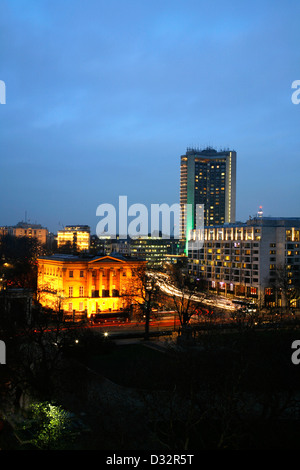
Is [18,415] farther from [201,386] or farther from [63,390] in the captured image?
[201,386]

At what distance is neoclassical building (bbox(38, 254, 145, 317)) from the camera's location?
175 ft

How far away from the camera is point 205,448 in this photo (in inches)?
599

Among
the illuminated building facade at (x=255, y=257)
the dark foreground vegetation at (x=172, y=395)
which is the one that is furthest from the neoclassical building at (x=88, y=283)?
the dark foreground vegetation at (x=172, y=395)

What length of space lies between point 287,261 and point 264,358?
5018 centimetres

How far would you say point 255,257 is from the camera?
7125 centimetres

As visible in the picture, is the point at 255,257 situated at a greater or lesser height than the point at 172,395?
greater

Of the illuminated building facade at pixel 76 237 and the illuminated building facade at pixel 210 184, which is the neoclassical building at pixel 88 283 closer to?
the illuminated building facade at pixel 210 184

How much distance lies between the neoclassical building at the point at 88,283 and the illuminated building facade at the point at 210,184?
111211 mm

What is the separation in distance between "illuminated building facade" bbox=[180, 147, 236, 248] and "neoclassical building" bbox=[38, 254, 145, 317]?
4378 inches

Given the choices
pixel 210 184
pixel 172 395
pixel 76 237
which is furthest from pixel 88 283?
pixel 76 237

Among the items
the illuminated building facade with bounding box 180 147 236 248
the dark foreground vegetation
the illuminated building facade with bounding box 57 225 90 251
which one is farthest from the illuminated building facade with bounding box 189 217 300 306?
the illuminated building facade with bounding box 57 225 90 251

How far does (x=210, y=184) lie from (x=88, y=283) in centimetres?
12128

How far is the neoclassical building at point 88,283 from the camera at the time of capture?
53325mm

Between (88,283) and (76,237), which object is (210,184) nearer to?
(76,237)
